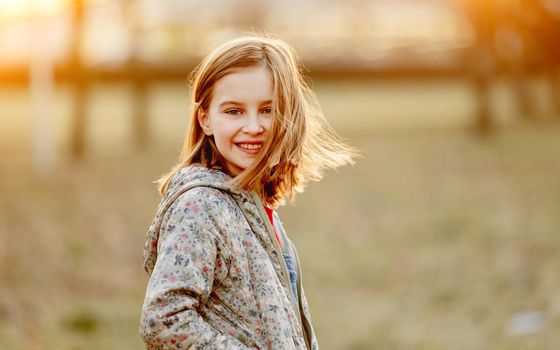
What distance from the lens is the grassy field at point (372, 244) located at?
617cm

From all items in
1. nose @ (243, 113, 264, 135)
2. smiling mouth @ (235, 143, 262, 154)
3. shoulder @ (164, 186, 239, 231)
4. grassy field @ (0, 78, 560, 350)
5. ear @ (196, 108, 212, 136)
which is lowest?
shoulder @ (164, 186, 239, 231)

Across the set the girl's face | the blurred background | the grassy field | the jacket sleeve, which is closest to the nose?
the girl's face

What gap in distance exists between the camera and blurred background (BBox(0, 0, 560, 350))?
6.48 metres

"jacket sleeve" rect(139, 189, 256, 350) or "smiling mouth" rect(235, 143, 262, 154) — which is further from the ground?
"smiling mouth" rect(235, 143, 262, 154)

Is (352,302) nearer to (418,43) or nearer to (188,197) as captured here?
(188,197)

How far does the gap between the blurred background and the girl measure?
661mm

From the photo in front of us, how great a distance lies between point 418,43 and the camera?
22797 millimetres

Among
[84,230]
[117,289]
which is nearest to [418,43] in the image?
[84,230]

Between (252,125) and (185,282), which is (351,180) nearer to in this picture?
(252,125)

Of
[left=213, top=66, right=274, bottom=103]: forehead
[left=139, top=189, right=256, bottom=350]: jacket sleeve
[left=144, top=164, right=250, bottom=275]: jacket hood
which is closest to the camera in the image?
[left=139, top=189, right=256, bottom=350]: jacket sleeve

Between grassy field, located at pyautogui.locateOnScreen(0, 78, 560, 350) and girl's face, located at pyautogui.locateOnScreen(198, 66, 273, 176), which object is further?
grassy field, located at pyautogui.locateOnScreen(0, 78, 560, 350)

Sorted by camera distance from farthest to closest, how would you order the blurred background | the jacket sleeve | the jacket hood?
the blurred background, the jacket hood, the jacket sleeve

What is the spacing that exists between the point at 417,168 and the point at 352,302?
552 cm

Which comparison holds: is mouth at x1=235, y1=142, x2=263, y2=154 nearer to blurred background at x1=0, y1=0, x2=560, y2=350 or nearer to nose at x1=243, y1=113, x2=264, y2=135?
nose at x1=243, y1=113, x2=264, y2=135
